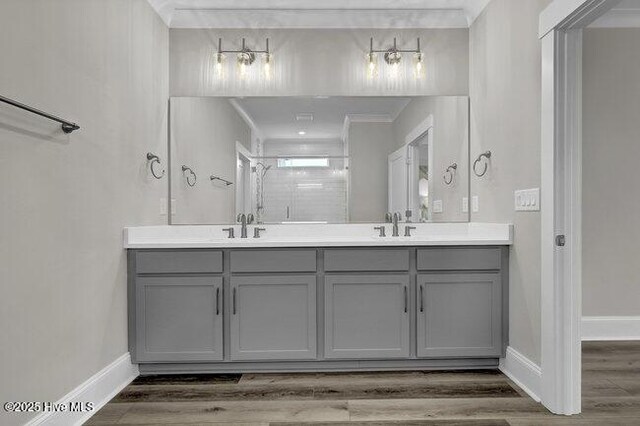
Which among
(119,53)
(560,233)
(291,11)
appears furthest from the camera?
(291,11)

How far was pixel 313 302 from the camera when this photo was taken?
2.48 m

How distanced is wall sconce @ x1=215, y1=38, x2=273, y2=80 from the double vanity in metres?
1.33

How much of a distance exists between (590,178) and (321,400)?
252 centimetres

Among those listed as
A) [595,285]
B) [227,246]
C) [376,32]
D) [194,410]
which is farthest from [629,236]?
[194,410]

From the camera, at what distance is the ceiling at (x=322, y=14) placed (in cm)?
299

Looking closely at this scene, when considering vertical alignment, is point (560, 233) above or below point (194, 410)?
above

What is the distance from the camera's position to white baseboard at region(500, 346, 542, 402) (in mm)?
2168

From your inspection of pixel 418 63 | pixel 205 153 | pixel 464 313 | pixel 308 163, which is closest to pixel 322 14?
pixel 418 63

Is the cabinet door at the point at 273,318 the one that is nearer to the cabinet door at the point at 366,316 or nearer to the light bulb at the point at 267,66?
the cabinet door at the point at 366,316

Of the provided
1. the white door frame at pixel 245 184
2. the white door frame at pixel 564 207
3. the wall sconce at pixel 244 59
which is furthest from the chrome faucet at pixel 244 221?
the white door frame at pixel 564 207

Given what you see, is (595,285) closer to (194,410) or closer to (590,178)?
(590,178)

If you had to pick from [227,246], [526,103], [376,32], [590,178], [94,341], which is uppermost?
[376,32]

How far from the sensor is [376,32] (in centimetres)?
310

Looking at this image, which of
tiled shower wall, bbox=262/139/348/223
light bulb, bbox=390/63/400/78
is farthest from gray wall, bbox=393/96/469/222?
tiled shower wall, bbox=262/139/348/223
